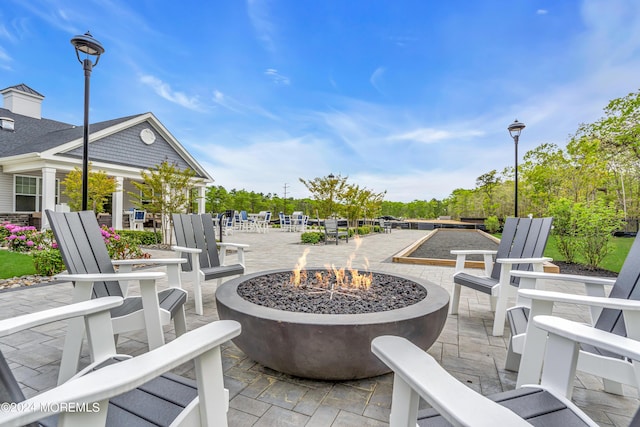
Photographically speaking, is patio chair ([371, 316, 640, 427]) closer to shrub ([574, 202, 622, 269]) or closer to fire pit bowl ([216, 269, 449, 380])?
fire pit bowl ([216, 269, 449, 380])

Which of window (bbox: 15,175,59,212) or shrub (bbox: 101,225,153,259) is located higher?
window (bbox: 15,175,59,212)

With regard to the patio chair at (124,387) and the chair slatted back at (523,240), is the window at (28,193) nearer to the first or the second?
the patio chair at (124,387)

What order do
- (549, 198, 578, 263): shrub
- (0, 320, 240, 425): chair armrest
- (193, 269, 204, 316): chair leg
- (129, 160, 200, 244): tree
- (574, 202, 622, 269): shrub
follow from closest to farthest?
(0, 320, 240, 425): chair armrest → (193, 269, 204, 316): chair leg → (574, 202, 622, 269): shrub → (549, 198, 578, 263): shrub → (129, 160, 200, 244): tree

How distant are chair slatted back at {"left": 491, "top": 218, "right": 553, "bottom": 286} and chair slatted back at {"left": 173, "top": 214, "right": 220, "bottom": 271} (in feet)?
10.4

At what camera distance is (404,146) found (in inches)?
624

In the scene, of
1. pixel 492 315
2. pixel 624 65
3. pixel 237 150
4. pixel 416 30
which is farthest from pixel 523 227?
pixel 237 150

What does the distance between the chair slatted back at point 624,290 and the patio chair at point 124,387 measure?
1.94 m

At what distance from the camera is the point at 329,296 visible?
252 centimetres

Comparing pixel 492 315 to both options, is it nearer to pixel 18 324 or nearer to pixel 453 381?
pixel 453 381

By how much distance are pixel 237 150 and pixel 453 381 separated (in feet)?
57.9

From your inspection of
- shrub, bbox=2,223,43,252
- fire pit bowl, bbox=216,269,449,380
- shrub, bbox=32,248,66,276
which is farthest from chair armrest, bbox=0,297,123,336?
shrub, bbox=2,223,43,252

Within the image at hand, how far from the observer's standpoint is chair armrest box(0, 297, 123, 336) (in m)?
0.99

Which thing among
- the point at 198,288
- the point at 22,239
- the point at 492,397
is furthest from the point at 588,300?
the point at 22,239

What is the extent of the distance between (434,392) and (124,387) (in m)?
0.68
